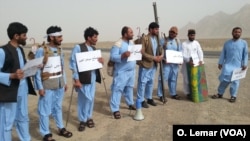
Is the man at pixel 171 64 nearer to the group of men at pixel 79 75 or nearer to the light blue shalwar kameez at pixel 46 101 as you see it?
the group of men at pixel 79 75

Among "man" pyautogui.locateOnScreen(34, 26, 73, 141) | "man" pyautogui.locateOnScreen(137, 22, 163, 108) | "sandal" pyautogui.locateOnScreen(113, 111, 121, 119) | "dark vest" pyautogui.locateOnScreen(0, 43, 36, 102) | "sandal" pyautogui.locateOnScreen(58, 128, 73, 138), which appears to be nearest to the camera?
"dark vest" pyautogui.locateOnScreen(0, 43, 36, 102)

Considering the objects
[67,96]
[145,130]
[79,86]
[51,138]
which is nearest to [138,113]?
[145,130]

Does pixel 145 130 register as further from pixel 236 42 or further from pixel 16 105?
pixel 236 42

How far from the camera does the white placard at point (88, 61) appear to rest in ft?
18.2

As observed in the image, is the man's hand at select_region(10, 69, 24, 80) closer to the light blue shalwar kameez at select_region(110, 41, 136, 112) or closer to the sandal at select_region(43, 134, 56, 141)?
the sandal at select_region(43, 134, 56, 141)

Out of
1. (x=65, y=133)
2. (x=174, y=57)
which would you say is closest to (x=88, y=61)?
(x=65, y=133)

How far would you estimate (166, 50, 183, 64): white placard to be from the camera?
729 centimetres

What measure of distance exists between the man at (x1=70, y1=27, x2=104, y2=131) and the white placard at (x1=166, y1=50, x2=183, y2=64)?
7.17 ft

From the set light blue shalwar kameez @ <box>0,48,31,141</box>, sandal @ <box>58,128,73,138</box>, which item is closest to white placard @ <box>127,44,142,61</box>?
sandal @ <box>58,128,73,138</box>

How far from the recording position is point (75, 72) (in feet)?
18.2

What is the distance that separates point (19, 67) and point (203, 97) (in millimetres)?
5103

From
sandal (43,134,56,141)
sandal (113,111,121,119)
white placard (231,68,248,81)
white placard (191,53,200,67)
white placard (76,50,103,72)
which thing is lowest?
sandal (113,111,121,119)

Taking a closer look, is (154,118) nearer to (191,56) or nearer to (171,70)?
(171,70)

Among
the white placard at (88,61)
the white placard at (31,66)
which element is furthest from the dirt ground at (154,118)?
the white placard at (31,66)
